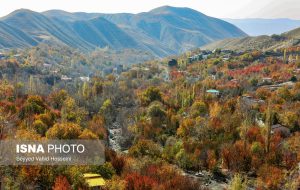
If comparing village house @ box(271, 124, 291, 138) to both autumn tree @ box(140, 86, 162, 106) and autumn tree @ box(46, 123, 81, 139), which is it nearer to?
autumn tree @ box(46, 123, 81, 139)

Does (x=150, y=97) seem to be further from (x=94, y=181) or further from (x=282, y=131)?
(x=94, y=181)

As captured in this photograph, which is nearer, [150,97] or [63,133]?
[63,133]

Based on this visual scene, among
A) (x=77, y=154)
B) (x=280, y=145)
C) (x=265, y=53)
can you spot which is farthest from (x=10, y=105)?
(x=265, y=53)

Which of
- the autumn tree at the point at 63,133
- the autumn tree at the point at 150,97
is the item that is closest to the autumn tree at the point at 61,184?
the autumn tree at the point at 63,133

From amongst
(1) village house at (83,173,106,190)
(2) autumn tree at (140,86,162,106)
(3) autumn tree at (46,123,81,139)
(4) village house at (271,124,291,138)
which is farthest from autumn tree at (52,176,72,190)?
(2) autumn tree at (140,86,162,106)

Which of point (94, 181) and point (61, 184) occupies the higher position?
point (61, 184)

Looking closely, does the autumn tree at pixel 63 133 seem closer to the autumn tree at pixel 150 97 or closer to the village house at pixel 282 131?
the village house at pixel 282 131

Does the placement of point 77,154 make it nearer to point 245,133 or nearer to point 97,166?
point 97,166

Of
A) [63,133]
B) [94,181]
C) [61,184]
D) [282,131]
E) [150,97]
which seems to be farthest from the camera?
[150,97]

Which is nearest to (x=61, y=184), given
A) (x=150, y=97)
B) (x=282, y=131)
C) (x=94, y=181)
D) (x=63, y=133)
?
(x=94, y=181)

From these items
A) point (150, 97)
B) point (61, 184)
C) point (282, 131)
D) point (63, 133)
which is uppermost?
point (61, 184)

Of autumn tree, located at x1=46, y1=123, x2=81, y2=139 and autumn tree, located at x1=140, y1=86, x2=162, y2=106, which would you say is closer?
autumn tree, located at x1=46, y1=123, x2=81, y2=139
